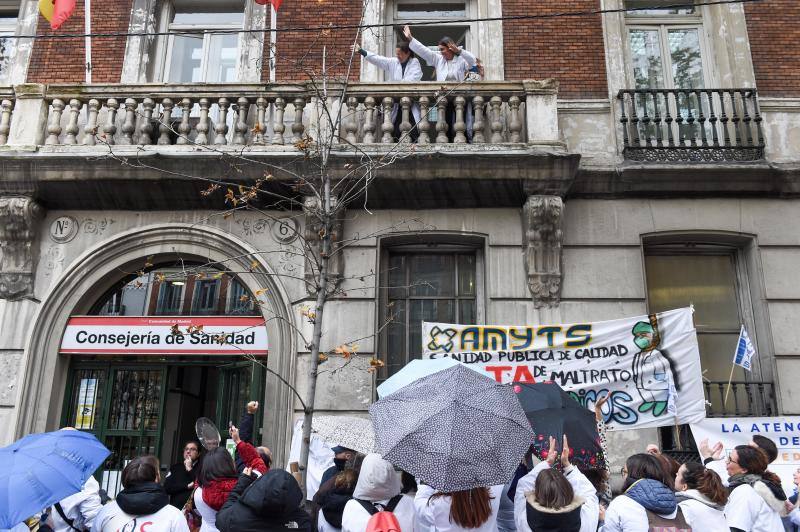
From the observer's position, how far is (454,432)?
3791 millimetres

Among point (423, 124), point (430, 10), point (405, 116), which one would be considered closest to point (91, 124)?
point (405, 116)

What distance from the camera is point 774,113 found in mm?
10367

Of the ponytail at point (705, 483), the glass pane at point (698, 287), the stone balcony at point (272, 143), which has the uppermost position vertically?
Result: the stone balcony at point (272, 143)

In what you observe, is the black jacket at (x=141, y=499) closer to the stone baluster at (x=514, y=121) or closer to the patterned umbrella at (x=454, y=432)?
the patterned umbrella at (x=454, y=432)

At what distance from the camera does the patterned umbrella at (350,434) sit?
625 centimetres

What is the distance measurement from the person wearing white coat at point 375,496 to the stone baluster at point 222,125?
6.62 meters

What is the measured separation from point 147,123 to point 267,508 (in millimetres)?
7378

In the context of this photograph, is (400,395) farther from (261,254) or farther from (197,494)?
(261,254)

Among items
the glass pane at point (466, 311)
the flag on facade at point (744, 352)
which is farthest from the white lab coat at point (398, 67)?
the flag on facade at point (744, 352)

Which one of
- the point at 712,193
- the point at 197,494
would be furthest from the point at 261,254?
the point at 712,193

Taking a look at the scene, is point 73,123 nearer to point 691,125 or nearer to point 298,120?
point 298,120

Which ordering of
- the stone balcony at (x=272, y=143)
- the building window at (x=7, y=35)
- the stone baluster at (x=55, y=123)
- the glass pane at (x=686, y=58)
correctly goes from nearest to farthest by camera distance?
the stone balcony at (x=272, y=143), the stone baluster at (x=55, y=123), the glass pane at (x=686, y=58), the building window at (x=7, y=35)

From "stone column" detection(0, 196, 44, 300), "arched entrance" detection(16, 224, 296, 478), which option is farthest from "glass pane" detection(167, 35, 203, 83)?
"stone column" detection(0, 196, 44, 300)

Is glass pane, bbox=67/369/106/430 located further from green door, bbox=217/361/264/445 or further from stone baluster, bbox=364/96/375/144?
stone baluster, bbox=364/96/375/144
